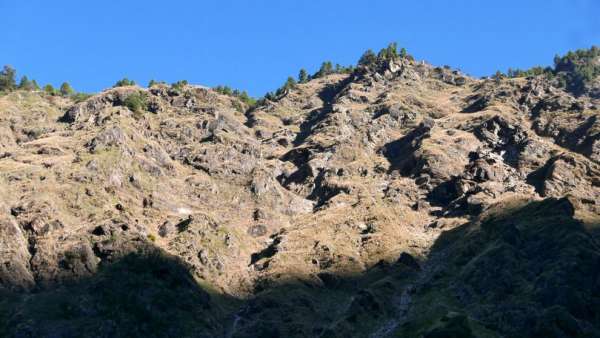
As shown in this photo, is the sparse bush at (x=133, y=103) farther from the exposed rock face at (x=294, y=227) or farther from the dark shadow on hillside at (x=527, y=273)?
the dark shadow on hillside at (x=527, y=273)

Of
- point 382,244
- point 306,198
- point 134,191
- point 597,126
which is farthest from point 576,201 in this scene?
point 134,191

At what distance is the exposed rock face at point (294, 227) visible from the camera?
9938 centimetres

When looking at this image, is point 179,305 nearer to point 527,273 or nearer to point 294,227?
point 294,227

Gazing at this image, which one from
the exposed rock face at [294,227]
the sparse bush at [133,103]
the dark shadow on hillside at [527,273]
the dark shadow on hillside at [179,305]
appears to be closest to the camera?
Result: the dark shadow on hillside at [179,305]

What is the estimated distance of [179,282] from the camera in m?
109

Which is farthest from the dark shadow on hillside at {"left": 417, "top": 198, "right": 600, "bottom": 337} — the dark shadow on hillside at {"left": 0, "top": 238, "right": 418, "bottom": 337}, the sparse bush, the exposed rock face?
the sparse bush

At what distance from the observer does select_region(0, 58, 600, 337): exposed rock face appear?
99375 mm

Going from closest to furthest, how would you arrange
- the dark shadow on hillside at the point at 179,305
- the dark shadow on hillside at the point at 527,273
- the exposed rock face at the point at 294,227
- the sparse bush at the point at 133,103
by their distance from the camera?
the dark shadow on hillside at the point at 179,305 → the dark shadow on hillside at the point at 527,273 → the exposed rock face at the point at 294,227 → the sparse bush at the point at 133,103

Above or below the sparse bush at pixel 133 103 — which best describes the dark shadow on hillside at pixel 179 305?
below

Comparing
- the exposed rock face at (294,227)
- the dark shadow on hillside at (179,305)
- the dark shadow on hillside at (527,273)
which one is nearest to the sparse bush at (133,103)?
the exposed rock face at (294,227)

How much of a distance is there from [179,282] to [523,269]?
195 feet

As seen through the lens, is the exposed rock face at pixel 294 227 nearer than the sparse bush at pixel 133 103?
Yes

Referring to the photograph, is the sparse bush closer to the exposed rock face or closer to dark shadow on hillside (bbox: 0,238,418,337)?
the exposed rock face

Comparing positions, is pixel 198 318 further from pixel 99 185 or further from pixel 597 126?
pixel 597 126
